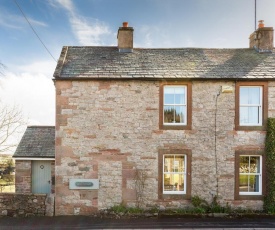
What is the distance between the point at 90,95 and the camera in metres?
11.2

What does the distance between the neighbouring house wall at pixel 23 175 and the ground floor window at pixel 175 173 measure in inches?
→ 298

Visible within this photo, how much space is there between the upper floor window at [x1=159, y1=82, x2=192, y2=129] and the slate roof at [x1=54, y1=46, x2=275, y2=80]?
0.52 metres

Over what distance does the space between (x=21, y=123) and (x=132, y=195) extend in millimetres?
15977

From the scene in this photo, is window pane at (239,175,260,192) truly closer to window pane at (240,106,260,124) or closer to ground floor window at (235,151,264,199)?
ground floor window at (235,151,264,199)

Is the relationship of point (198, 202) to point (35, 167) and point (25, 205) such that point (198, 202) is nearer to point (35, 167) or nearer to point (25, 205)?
point (25, 205)

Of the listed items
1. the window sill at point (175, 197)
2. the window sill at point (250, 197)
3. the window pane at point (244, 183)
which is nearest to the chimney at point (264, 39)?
the window pane at point (244, 183)

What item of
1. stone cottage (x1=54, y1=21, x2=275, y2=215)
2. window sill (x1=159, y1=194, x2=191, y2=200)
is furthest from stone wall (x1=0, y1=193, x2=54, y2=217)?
window sill (x1=159, y1=194, x2=191, y2=200)

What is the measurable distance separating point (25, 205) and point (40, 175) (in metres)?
3.86

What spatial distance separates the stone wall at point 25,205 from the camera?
418 inches

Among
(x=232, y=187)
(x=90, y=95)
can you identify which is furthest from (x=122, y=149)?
(x=232, y=187)

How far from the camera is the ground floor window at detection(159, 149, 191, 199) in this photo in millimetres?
11195

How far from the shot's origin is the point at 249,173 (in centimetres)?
1143

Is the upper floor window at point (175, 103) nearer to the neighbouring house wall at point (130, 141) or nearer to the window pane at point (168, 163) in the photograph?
the neighbouring house wall at point (130, 141)

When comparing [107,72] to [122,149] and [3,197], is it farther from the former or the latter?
[3,197]
